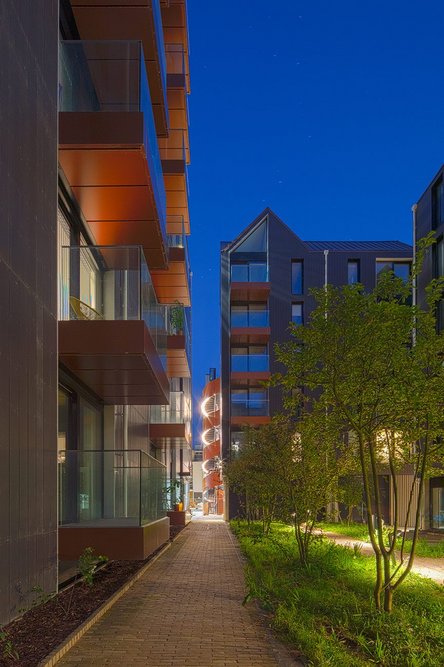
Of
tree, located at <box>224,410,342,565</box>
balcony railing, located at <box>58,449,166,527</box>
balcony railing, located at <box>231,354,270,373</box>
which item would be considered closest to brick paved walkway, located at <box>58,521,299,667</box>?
balcony railing, located at <box>58,449,166,527</box>

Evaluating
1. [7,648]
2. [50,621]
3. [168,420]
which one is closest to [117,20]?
[50,621]

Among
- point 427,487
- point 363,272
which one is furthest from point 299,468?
point 363,272

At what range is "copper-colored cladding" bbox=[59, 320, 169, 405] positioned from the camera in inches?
543

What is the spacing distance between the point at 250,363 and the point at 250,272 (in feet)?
20.0

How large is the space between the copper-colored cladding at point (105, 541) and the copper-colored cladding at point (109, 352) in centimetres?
305

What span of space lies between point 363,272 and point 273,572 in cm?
3868

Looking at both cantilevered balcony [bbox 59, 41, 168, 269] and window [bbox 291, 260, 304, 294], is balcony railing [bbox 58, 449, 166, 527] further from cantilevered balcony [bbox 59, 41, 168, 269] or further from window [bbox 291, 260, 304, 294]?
window [bbox 291, 260, 304, 294]

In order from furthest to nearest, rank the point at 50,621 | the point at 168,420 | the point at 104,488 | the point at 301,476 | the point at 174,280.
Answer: the point at 168,420, the point at 174,280, the point at 301,476, the point at 104,488, the point at 50,621

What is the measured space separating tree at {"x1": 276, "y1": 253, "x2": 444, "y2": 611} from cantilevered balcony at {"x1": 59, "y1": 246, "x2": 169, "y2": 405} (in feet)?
12.2

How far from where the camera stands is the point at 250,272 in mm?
52500

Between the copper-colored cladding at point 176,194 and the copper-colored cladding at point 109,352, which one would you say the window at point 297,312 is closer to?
the copper-colored cladding at point 176,194

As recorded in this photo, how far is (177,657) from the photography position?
313 inches

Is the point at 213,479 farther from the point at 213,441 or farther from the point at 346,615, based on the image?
the point at 346,615

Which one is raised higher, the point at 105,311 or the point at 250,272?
the point at 250,272
